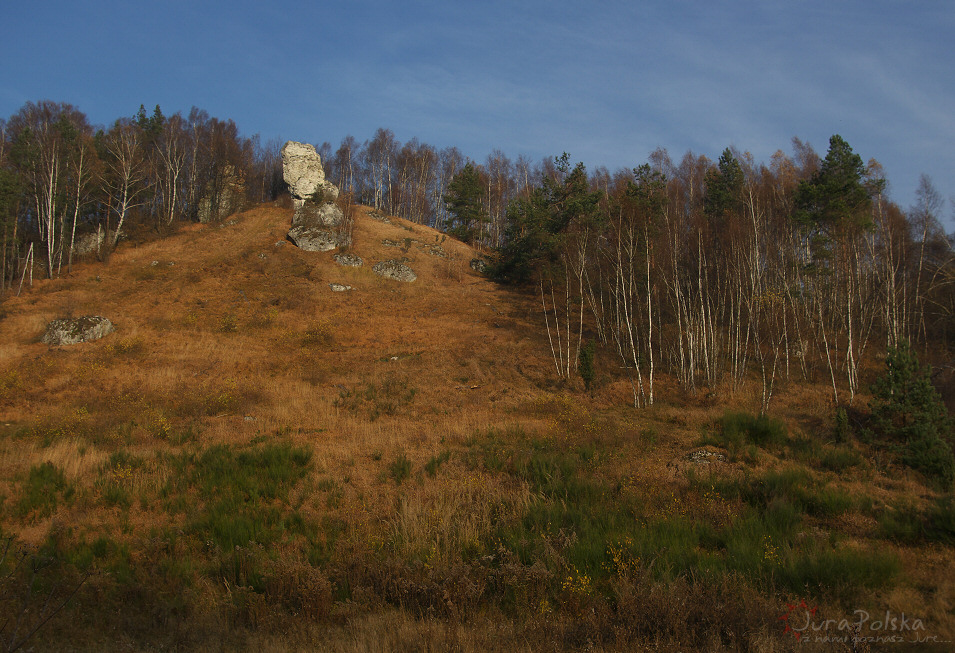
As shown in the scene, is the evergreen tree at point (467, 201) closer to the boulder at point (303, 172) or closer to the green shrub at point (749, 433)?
the boulder at point (303, 172)

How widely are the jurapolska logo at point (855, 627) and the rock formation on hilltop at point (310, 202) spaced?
4726cm

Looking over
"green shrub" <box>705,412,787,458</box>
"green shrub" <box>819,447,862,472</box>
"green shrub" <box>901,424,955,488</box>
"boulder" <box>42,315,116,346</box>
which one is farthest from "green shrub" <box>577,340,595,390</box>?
"boulder" <box>42,315,116,346</box>

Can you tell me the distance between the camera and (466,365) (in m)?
25.3

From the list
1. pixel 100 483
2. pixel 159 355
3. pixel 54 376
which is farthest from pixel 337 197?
pixel 100 483

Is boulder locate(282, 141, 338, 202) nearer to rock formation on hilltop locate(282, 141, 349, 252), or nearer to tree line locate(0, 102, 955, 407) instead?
rock formation on hilltop locate(282, 141, 349, 252)

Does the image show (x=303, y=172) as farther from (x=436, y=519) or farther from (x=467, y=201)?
(x=436, y=519)

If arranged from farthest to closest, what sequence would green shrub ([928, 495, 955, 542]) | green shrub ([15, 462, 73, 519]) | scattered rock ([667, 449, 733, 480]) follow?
scattered rock ([667, 449, 733, 480]), green shrub ([15, 462, 73, 519]), green shrub ([928, 495, 955, 542])

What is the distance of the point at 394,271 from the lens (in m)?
44.7

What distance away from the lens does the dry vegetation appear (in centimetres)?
507

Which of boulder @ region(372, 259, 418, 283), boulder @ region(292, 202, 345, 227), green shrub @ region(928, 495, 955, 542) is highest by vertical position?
boulder @ region(292, 202, 345, 227)

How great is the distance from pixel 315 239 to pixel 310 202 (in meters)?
6.65

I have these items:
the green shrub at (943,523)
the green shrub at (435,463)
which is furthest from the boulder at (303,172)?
the green shrub at (943,523)

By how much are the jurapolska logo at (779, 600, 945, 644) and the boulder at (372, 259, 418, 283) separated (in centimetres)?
4106

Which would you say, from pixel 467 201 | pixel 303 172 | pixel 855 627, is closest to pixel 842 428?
pixel 855 627
